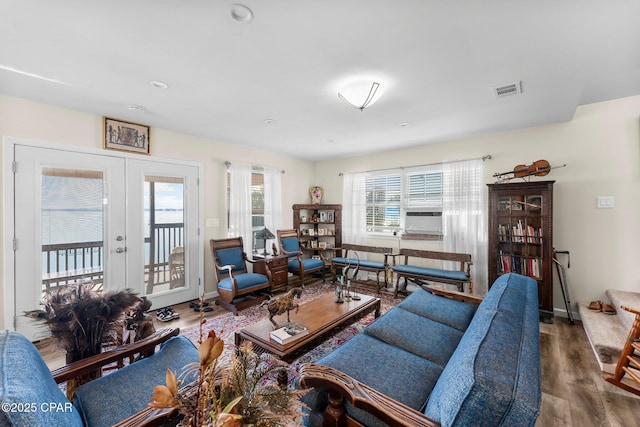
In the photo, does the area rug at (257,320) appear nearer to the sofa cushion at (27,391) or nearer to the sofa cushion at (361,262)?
the sofa cushion at (361,262)

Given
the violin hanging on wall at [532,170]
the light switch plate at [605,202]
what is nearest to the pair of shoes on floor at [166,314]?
the violin hanging on wall at [532,170]

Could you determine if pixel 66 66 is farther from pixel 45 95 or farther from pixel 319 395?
pixel 319 395

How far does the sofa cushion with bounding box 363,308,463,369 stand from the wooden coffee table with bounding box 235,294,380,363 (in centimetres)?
39

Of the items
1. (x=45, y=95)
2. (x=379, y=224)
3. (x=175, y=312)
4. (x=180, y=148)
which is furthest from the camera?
(x=379, y=224)

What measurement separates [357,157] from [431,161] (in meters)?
1.51

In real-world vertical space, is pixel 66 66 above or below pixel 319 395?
above

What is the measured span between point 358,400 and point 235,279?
2800 mm

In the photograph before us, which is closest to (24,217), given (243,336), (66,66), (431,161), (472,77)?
(66,66)

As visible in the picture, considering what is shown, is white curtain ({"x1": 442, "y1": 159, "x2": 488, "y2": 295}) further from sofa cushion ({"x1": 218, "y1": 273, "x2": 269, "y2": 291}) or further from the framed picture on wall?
the framed picture on wall

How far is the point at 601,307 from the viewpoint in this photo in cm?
294

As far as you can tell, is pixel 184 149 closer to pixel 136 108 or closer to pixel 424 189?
pixel 136 108

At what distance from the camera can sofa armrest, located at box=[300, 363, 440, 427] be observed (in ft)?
3.30

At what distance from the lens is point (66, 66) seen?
2.10 metres

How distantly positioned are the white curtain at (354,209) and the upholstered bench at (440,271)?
1.03 metres
